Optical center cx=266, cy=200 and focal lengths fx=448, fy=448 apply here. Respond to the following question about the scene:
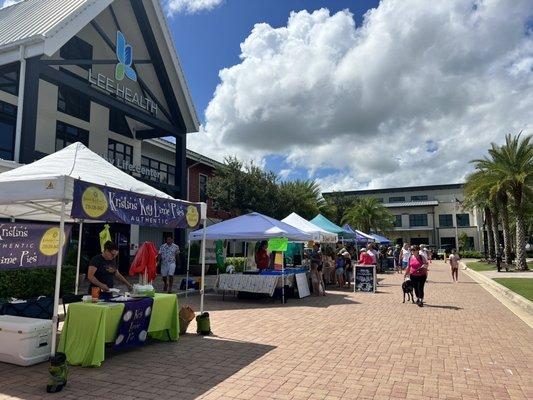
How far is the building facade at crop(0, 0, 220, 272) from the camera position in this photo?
15.0 metres

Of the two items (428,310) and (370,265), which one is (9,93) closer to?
(370,265)

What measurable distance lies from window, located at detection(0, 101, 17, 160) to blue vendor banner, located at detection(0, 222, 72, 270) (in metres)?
9.73

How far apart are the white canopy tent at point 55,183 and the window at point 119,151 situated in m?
14.1

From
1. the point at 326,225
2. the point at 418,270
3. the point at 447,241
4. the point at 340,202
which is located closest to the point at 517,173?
the point at 326,225

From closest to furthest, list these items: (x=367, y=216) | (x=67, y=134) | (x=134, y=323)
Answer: (x=134, y=323)
(x=67, y=134)
(x=367, y=216)

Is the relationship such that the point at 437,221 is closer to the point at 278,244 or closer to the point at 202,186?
the point at 202,186

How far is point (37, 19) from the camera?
16.8 meters

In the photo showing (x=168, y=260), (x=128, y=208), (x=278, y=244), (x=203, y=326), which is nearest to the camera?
(x=128, y=208)

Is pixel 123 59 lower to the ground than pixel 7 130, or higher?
higher

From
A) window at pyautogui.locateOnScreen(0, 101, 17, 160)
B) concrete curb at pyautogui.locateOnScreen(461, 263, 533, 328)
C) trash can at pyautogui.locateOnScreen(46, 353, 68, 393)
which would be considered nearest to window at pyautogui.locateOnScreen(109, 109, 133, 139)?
window at pyautogui.locateOnScreen(0, 101, 17, 160)

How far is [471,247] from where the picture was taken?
230 ft

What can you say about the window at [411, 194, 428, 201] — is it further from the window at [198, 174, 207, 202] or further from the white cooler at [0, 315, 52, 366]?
the white cooler at [0, 315, 52, 366]

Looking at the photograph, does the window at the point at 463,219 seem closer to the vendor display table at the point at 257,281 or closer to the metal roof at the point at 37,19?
the vendor display table at the point at 257,281

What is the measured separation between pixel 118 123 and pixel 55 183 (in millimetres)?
19193
